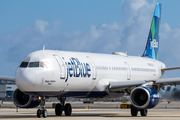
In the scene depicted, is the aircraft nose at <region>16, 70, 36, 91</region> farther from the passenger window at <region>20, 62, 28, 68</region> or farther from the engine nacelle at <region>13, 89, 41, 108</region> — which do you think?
the engine nacelle at <region>13, 89, 41, 108</region>

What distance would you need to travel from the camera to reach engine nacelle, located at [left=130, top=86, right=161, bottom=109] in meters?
23.3

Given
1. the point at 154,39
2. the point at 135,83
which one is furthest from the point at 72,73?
the point at 154,39

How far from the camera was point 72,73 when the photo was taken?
23203 mm

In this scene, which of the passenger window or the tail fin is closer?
the passenger window

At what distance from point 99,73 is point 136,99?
3368 mm

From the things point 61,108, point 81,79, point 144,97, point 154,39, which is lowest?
point 61,108

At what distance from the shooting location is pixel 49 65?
71.9 feet

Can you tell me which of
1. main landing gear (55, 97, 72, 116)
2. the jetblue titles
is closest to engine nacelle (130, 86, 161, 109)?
the jetblue titles

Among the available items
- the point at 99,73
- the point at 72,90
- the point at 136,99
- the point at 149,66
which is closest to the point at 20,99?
the point at 72,90

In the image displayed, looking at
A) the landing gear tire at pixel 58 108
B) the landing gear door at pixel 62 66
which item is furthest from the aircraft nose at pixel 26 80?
the landing gear tire at pixel 58 108

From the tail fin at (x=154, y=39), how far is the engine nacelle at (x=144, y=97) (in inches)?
456

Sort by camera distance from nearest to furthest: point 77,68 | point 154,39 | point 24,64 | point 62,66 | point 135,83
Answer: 1. point 24,64
2. point 62,66
3. point 77,68
4. point 135,83
5. point 154,39

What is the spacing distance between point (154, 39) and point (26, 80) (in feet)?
62.9

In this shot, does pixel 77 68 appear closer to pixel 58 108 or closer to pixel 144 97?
pixel 58 108
